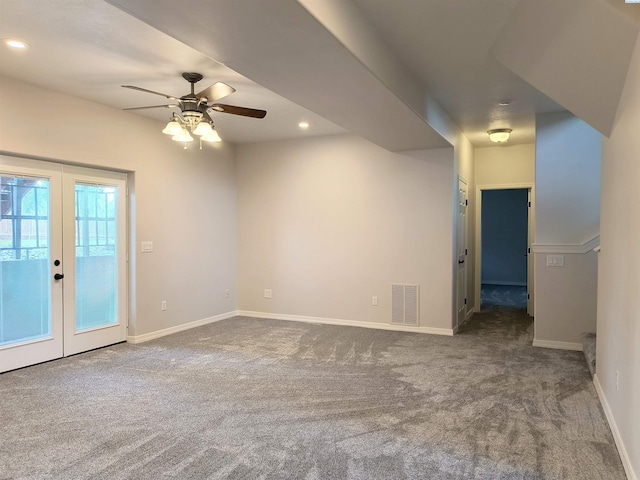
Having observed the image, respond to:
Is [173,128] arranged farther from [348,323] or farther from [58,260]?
[348,323]

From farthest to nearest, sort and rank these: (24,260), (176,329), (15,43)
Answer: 1. (176,329)
2. (24,260)
3. (15,43)

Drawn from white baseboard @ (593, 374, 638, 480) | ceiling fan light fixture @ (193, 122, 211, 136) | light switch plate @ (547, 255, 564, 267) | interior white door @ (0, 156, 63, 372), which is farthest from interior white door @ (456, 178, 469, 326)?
interior white door @ (0, 156, 63, 372)

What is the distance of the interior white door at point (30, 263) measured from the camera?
3945mm

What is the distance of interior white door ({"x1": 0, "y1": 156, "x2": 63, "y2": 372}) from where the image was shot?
3945mm

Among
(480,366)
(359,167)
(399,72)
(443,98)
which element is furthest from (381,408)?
(359,167)

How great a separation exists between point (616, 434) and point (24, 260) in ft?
16.0

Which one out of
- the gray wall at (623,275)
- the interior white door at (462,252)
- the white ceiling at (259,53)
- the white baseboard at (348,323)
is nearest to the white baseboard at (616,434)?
the gray wall at (623,275)

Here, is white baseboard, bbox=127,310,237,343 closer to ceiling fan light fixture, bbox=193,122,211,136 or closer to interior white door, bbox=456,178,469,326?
ceiling fan light fixture, bbox=193,122,211,136

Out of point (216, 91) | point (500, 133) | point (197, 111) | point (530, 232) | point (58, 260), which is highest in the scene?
point (500, 133)

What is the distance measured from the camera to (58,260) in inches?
172

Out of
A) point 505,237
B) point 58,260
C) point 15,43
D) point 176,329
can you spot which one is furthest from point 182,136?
point 505,237

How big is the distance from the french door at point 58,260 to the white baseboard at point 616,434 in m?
4.69

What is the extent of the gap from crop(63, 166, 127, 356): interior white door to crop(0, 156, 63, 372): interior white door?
0.11 meters

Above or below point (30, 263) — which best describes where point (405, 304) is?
below
